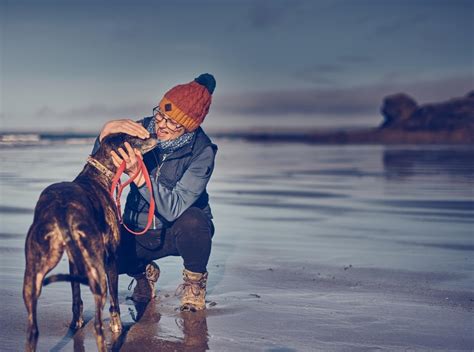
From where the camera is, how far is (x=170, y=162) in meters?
6.23

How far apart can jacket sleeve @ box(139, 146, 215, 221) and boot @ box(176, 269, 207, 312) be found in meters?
0.49

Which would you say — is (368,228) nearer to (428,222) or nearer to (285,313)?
(428,222)

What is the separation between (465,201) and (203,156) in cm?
931

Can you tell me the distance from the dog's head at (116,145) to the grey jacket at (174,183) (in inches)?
12.1

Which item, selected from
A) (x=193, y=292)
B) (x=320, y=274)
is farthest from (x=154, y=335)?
(x=320, y=274)

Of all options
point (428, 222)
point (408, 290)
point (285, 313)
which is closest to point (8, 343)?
point (285, 313)

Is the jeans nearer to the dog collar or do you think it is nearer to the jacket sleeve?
the jacket sleeve

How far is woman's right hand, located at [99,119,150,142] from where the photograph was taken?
5535 millimetres

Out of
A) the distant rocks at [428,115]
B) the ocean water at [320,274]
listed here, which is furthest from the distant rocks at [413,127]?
the ocean water at [320,274]

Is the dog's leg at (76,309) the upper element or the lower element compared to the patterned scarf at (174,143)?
lower

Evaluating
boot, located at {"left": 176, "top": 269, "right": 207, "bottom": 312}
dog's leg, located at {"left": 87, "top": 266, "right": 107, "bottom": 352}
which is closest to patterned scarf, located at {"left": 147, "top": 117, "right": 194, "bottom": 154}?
boot, located at {"left": 176, "top": 269, "right": 207, "bottom": 312}

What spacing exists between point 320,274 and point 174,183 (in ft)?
6.52

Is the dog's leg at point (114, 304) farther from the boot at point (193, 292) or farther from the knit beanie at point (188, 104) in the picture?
the knit beanie at point (188, 104)

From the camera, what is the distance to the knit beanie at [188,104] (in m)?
5.98
